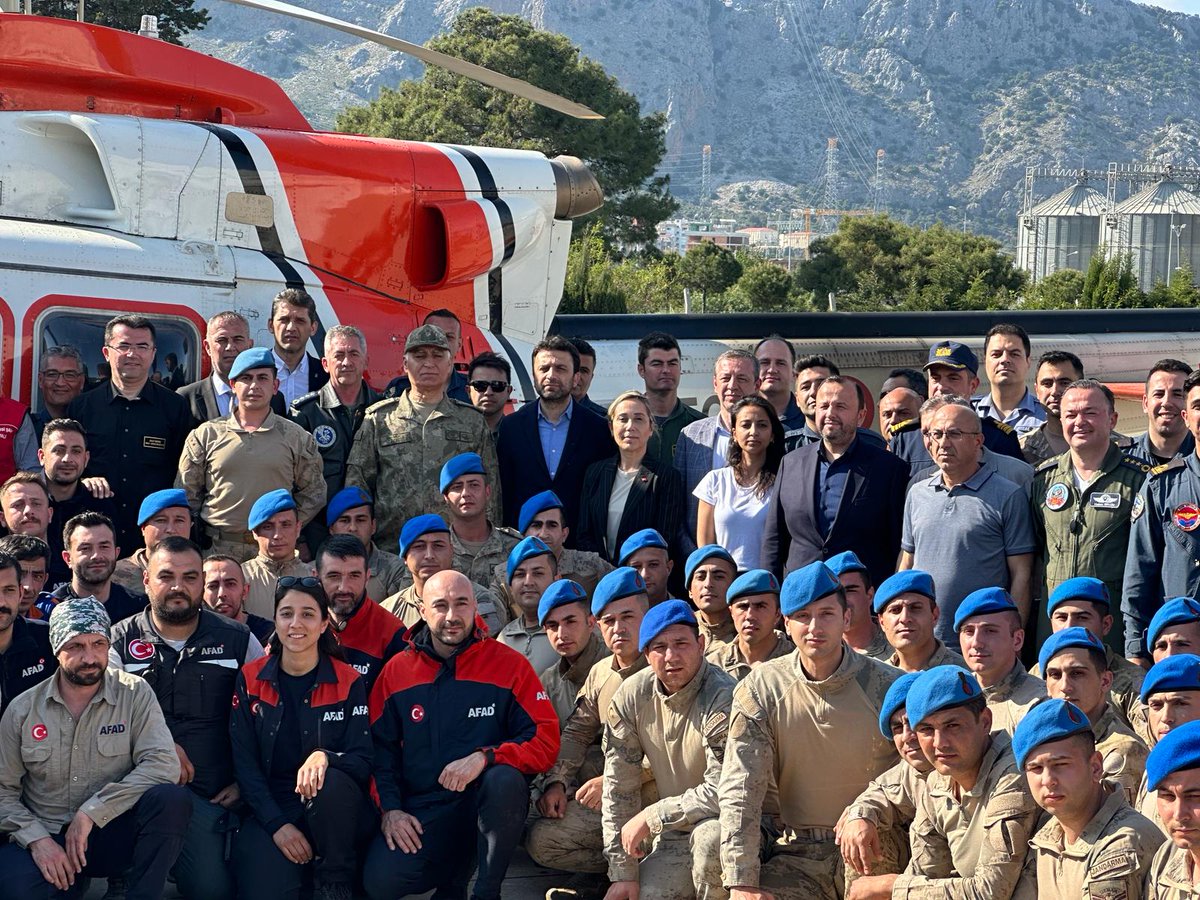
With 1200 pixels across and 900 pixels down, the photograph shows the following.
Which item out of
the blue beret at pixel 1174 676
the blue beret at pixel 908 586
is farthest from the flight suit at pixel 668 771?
the blue beret at pixel 1174 676

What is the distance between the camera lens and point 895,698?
4961 millimetres

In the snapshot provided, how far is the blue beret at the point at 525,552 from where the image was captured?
6641 mm

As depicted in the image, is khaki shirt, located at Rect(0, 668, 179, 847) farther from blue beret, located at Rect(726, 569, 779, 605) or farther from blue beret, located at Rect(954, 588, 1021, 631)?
blue beret, located at Rect(954, 588, 1021, 631)

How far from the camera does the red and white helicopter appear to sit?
780 centimetres

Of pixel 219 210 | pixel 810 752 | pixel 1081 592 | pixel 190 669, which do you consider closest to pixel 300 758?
pixel 190 669

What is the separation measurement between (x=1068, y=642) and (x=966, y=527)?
4.31 feet

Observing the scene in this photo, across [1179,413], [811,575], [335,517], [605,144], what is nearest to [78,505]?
[335,517]

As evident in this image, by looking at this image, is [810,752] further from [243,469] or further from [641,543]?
[243,469]

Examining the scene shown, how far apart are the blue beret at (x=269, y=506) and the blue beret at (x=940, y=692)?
321cm

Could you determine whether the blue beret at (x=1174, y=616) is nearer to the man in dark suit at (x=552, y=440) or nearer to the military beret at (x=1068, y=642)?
the military beret at (x=1068, y=642)

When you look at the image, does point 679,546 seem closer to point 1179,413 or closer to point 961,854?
point 1179,413

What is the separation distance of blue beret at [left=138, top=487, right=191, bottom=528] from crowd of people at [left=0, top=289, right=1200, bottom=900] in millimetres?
18

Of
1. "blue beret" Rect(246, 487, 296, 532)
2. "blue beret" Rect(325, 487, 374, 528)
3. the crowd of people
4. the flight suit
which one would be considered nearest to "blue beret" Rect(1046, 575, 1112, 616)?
the crowd of people

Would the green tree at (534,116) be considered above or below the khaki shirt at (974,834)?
above
